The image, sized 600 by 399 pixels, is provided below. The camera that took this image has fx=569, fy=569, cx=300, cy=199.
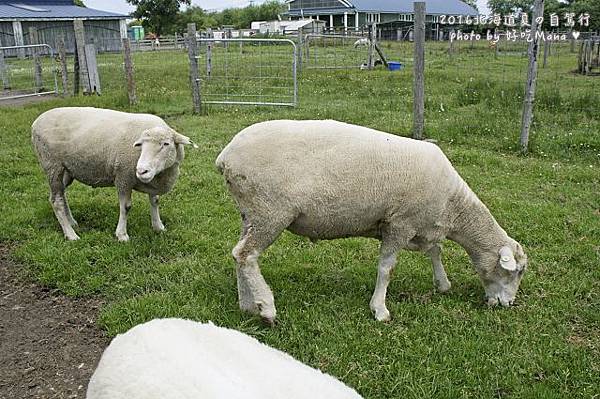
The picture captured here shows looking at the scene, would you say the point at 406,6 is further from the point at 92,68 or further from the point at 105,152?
the point at 105,152

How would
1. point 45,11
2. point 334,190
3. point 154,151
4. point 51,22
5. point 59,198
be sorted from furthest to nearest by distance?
1. point 45,11
2. point 51,22
3. point 59,198
4. point 154,151
5. point 334,190

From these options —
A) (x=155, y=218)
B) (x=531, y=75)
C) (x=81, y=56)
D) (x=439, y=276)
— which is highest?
(x=81, y=56)

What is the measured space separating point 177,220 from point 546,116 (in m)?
7.84

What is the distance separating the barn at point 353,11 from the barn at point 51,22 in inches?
997

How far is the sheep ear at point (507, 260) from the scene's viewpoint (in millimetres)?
4543

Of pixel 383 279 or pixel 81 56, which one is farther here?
pixel 81 56

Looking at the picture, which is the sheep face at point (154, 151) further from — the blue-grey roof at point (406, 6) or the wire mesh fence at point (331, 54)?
the blue-grey roof at point (406, 6)

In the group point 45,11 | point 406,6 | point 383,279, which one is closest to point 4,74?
point 383,279

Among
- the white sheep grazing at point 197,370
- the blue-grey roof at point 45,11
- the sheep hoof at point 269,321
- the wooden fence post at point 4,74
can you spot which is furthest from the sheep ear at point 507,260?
the blue-grey roof at point 45,11

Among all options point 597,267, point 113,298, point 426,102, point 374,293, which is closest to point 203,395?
point 374,293

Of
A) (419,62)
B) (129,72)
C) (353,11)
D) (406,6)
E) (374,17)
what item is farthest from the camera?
(406,6)

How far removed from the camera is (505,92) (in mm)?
12742

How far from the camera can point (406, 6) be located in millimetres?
66000

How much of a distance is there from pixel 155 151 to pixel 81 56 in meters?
11.1
